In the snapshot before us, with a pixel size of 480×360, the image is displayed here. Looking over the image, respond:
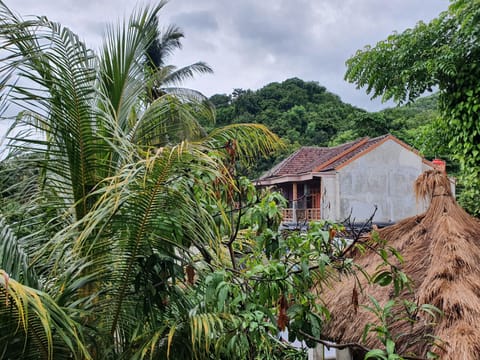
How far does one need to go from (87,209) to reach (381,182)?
15.4m

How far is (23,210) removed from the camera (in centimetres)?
254

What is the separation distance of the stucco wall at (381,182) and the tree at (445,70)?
30.0 ft

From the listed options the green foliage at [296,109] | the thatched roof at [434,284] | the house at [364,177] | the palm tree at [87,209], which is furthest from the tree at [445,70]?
the green foliage at [296,109]

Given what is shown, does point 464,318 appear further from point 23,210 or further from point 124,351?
point 23,210

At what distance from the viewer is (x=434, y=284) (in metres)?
3.07

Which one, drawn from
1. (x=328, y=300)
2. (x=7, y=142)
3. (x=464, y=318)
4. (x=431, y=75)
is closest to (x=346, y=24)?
(x=431, y=75)

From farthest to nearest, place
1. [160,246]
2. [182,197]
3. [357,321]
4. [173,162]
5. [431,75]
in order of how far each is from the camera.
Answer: [431,75]
[357,321]
[160,246]
[182,197]
[173,162]

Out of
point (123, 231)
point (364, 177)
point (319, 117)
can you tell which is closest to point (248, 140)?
point (123, 231)

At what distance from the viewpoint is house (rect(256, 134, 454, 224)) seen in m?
15.7

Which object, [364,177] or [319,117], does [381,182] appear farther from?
[319,117]

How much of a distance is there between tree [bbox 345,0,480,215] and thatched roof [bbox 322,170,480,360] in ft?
6.51

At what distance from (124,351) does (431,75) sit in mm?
5185

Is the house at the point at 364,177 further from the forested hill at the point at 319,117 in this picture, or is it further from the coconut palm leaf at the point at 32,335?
the coconut palm leaf at the point at 32,335

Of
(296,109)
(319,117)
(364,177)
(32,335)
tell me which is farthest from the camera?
(319,117)
